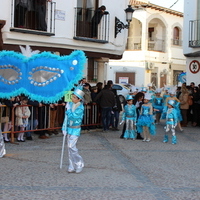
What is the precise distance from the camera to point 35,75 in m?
11.0

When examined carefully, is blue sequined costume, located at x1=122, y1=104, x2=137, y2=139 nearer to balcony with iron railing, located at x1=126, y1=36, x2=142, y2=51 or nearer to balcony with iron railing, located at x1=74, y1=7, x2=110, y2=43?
balcony with iron railing, located at x1=74, y1=7, x2=110, y2=43

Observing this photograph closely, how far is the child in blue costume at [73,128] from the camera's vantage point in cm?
816

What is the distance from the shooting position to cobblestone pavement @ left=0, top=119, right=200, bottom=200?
6.66 metres

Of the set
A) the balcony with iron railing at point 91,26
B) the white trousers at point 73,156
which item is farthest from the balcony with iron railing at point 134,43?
the white trousers at point 73,156

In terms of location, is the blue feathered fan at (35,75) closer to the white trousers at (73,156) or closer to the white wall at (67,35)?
the white trousers at (73,156)

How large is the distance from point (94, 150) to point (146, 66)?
86.8ft

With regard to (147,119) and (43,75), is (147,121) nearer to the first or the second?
(147,119)

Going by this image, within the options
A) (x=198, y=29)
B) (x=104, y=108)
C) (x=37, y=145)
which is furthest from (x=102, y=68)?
(x=37, y=145)

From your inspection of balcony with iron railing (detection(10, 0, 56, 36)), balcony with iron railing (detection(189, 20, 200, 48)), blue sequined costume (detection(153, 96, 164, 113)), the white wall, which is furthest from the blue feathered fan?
balcony with iron railing (detection(189, 20, 200, 48))

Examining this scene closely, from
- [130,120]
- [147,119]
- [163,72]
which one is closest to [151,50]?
[163,72]

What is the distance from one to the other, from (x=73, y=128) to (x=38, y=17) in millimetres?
8080

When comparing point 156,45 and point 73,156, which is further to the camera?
point 156,45

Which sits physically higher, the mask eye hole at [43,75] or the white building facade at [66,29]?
the white building facade at [66,29]

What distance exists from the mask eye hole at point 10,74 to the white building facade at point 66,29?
10.8 ft
